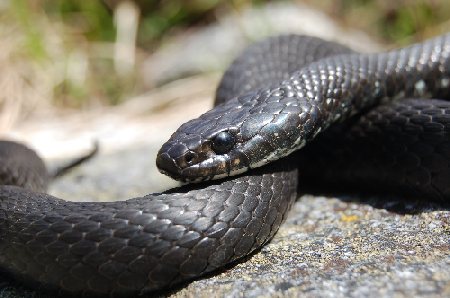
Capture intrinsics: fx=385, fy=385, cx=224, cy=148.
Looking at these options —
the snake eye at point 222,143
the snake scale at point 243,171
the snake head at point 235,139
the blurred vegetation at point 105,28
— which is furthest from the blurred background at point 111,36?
the snake eye at point 222,143

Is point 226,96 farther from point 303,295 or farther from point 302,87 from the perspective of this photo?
point 303,295

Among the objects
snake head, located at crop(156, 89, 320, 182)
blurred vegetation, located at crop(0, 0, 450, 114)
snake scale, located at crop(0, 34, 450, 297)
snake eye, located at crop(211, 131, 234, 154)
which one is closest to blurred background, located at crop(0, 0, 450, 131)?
blurred vegetation, located at crop(0, 0, 450, 114)

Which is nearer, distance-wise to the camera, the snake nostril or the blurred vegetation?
the snake nostril

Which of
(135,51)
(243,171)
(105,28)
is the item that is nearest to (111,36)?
(105,28)

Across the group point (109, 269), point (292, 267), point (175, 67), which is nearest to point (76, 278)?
point (109, 269)

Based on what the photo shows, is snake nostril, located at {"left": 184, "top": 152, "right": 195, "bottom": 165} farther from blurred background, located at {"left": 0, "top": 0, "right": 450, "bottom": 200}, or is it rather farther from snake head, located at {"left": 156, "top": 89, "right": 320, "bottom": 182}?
blurred background, located at {"left": 0, "top": 0, "right": 450, "bottom": 200}

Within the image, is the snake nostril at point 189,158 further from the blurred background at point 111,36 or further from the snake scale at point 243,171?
the blurred background at point 111,36

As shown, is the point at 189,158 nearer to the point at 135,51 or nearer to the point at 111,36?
the point at 111,36
